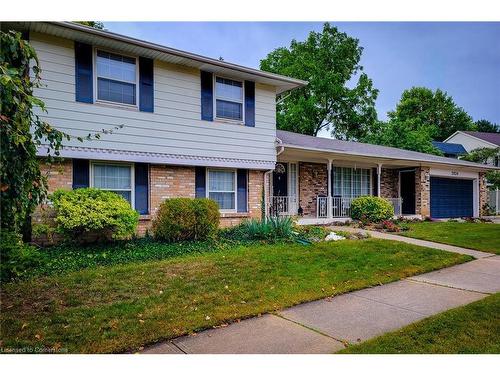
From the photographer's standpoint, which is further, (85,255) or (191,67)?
(191,67)

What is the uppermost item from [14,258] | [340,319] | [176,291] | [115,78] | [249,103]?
[115,78]

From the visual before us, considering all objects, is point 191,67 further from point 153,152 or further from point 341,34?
point 341,34

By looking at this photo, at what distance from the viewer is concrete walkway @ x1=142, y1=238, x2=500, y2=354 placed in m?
3.59

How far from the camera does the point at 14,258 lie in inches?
227

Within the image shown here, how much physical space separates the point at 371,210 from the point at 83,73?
35.8ft

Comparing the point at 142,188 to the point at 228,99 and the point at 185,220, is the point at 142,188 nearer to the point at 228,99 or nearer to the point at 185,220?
the point at 185,220

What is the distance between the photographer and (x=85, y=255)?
7012mm

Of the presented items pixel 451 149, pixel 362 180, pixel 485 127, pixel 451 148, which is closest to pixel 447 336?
pixel 362 180

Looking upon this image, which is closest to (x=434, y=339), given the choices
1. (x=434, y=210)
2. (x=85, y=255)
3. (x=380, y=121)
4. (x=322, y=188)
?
(x=85, y=255)

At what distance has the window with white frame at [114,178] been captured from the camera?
8.68m

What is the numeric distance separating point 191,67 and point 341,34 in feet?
74.9

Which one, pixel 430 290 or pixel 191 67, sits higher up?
pixel 191 67

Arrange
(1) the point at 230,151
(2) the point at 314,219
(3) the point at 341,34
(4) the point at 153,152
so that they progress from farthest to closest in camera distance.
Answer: (3) the point at 341,34 < (2) the point at 314,219 < (1) the point at 230,151 < (4) the point at 153,152

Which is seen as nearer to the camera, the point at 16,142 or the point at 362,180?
the point at 16,142
